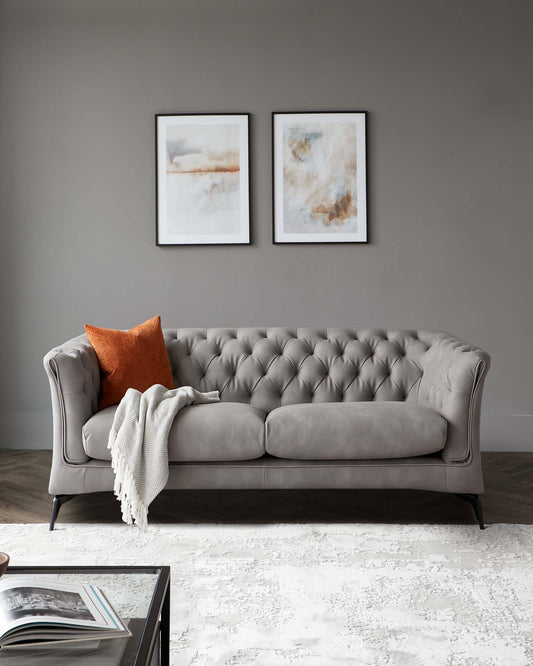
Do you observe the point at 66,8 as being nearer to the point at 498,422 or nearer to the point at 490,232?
the point at 490,232

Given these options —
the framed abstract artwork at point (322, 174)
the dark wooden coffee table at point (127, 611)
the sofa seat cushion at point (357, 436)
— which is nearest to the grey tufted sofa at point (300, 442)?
the sofa seat cushion at point (357, 436)

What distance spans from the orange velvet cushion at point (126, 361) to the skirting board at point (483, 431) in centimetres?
148

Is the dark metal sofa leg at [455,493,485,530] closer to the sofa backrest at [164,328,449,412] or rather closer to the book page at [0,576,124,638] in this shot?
the sofa backrest at [164,328,449,412]

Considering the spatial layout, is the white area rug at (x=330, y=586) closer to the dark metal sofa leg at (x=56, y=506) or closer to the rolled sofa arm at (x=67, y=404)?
the dark metal sofa leg at (x=56, y=506)

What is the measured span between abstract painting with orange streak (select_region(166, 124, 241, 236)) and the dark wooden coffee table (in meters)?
3.20

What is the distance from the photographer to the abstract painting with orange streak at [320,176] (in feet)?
14.4

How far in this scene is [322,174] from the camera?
440 cm

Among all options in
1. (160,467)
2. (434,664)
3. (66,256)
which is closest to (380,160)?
(66,256)

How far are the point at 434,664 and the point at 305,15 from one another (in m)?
3.98

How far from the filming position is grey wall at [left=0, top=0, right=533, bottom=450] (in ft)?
14.3

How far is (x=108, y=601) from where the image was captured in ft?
4.28

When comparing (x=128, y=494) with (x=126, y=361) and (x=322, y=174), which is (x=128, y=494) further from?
(x=322, y=174)

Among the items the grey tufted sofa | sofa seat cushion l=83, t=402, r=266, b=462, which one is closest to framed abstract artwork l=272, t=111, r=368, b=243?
the grey tufted sofa

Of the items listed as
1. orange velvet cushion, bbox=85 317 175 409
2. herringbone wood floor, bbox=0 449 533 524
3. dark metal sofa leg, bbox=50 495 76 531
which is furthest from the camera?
orange velvet cushion, bbox=85 317 175 409
